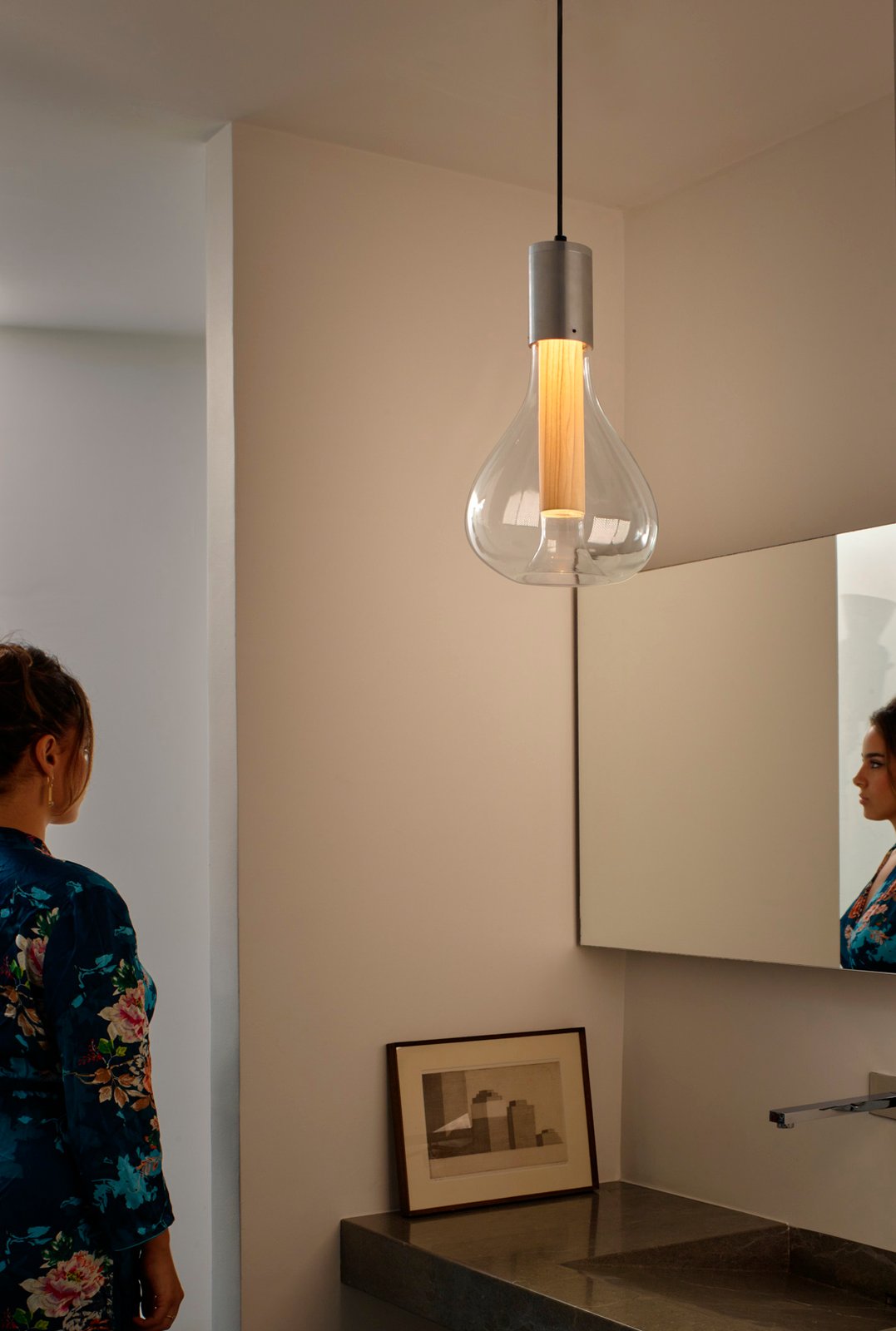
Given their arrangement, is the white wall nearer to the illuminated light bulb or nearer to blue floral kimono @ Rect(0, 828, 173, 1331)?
blue floral kimono @ Rect(0, 828, 173, 1331)

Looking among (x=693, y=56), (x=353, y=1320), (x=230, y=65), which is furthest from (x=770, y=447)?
(x=353, y=1320)

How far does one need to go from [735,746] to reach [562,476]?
95cm

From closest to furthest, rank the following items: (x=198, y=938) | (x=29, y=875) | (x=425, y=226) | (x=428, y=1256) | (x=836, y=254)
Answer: (x=29, y=875)
(x=428, y=1256)
(x=836, y=254)
(x=425, y=226)
(x=198, y=938)

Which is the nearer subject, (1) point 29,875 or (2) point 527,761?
(1) point 29,875

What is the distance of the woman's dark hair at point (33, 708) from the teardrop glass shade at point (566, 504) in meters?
0.65

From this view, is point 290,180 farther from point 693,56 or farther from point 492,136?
point 693,56

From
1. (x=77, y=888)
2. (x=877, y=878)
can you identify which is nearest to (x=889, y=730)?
(x=877, y=878)

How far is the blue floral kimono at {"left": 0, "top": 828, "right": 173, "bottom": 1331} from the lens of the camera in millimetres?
1639

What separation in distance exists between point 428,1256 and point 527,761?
0.84 metres

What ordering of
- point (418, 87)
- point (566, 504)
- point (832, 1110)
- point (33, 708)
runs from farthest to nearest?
point (418, 87) → point (832, 1110) → point (33, 708) → point (566, 504)

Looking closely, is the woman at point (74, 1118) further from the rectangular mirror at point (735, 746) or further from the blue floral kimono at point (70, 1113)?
the rectangular mirror at point (735, 746)

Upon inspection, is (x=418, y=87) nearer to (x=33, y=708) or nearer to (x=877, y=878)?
(x=33, y=708)

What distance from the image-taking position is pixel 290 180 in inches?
90.8

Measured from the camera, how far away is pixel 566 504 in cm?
142
